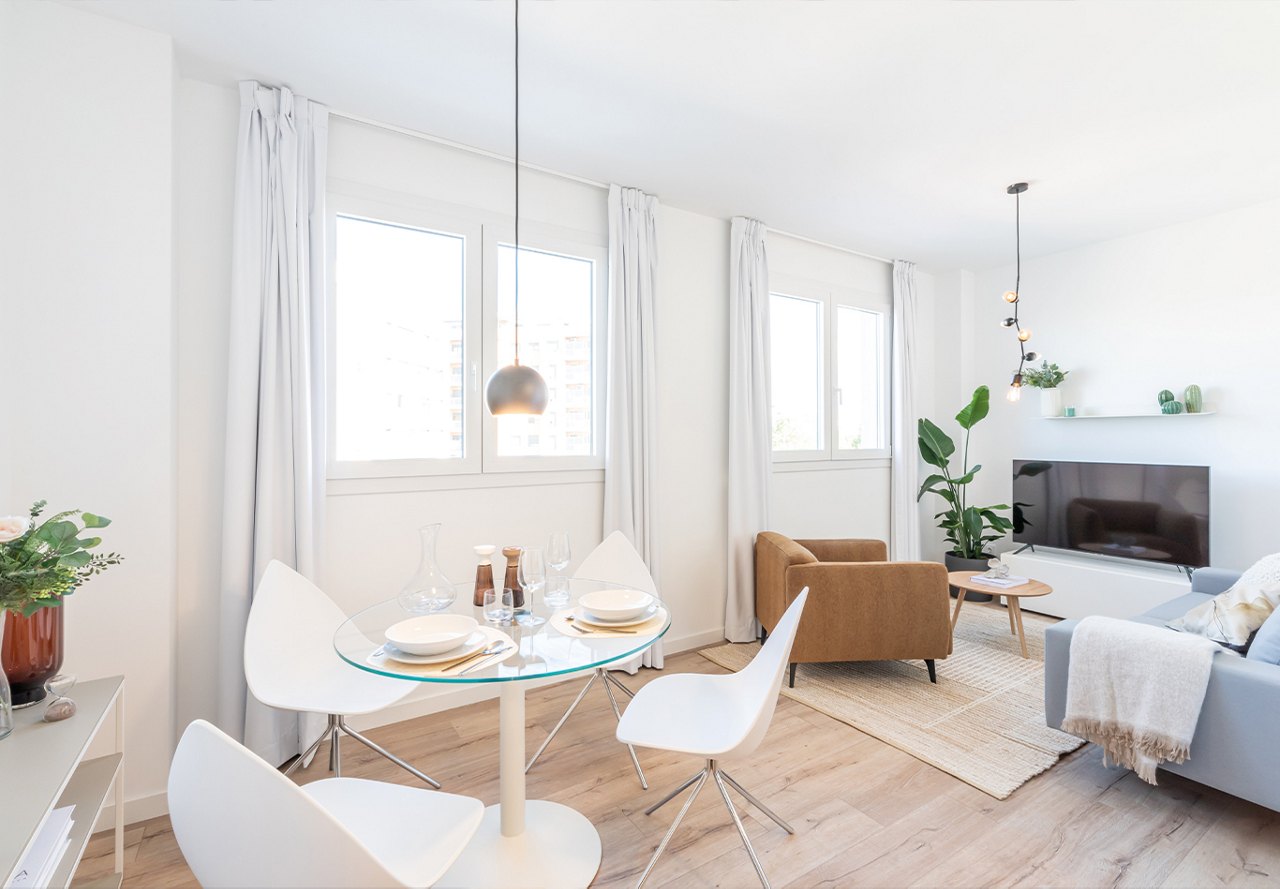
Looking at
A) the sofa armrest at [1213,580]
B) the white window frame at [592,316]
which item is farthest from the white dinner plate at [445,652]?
the sofa armrest at [1213,580]

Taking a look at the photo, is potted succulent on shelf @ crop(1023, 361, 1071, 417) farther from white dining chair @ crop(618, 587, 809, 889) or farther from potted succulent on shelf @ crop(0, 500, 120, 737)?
potted succulent on shelf @ crop(0, 500, 120, 737)

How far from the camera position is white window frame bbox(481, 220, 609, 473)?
320cm

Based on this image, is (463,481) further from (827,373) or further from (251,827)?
(827,373)

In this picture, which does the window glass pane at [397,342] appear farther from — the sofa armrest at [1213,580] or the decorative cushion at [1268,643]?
the sofa armrest at [1213,580]

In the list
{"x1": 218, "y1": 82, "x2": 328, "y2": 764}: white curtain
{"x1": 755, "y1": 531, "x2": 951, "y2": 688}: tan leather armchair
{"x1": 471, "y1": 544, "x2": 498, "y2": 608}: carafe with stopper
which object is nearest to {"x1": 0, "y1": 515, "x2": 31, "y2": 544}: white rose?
{"x1": 218, "y1": 82, "x2": 328, "y2": 764}: white curtain

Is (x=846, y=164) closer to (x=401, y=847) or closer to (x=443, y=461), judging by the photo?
(x=443, y=461)

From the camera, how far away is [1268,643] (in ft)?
6.82

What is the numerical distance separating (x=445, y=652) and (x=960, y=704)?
2.69 meters

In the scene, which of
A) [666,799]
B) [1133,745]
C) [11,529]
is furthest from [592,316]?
[1133,745]

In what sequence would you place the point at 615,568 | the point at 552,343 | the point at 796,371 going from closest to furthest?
the point at 615,568 < the point at 552,343 < the point at 796,371

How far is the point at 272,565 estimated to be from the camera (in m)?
2.32

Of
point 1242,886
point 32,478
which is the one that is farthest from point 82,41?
point 1242,886

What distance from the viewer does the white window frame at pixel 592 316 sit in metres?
3.20

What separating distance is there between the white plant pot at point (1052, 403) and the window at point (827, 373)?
3.95 ft
